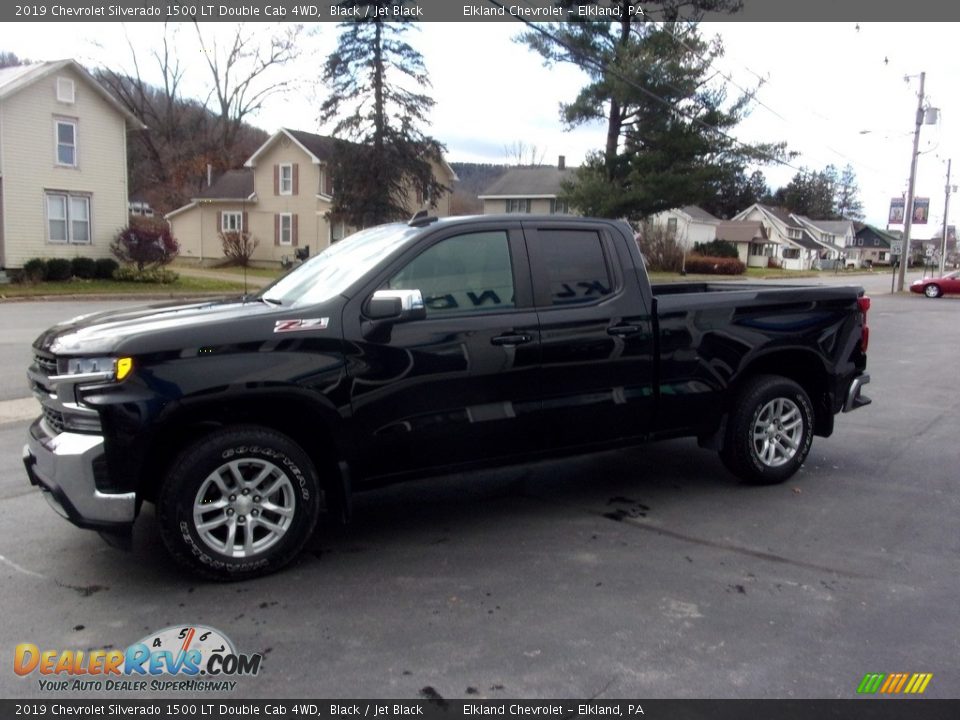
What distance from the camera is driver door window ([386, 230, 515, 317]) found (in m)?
4.81

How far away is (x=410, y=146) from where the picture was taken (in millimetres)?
38531

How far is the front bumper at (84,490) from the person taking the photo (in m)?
4.01

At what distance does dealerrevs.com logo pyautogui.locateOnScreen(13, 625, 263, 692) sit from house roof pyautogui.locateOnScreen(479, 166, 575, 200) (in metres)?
54.7

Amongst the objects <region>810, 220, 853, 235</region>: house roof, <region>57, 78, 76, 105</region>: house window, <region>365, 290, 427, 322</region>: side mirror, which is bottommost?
<region>365, 290, 427, 322</region>: side mirror

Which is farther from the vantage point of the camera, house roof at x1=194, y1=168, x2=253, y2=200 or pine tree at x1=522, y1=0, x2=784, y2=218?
house roof at x1=194, y1=168, x2=253, y2=200

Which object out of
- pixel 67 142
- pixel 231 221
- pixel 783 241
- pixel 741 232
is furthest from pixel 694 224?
pixel 67 142

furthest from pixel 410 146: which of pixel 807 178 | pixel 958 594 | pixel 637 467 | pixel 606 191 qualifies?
pixel 807 178

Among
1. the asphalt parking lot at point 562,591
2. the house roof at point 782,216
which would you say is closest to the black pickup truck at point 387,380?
the asphalt parking lot at point 562,591

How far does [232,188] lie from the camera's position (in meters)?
49.7

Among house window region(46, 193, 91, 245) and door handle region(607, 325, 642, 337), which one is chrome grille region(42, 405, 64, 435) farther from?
house window region(46, 193, 91, 245)

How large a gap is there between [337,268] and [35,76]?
28.8 m

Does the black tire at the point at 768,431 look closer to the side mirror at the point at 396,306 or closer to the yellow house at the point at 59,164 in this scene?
the side mirror at the point at 396,306

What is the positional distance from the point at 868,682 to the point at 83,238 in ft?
105

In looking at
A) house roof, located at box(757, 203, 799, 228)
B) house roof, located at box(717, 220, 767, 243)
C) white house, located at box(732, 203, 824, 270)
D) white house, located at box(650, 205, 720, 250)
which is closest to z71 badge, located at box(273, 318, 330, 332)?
white house, located at box(650, 205, 720, 250)
